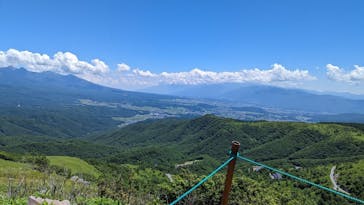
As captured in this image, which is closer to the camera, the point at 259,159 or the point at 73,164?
the point at 73,164

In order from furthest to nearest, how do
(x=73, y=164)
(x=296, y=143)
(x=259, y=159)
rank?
(x=296, y=143) → (x=259, y=159) → (x=73, y=164)

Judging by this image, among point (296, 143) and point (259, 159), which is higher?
point (296, 143)

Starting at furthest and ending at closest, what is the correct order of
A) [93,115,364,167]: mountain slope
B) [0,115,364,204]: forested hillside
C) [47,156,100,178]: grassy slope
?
[93,115,364,167]: mountain slope < [47,156,100,178]: grassy slope < [0,115,364,204]: forested hillside

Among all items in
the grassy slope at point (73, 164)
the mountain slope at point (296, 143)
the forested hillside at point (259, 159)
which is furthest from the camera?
the mountain slope at point (296, 143)

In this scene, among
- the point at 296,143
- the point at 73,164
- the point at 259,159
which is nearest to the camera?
the point at 73,164

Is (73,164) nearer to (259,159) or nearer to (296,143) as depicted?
(259,159)

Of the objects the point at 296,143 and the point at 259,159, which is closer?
the point at 259,159

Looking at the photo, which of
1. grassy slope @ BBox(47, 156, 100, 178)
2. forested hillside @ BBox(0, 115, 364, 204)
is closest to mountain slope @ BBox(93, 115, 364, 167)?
forested hillside @ BBox(0, 115, 364, 204)

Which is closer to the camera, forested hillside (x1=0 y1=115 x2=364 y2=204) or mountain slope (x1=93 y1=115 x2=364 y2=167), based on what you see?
forested hillside (x1=0 y1=115 x2=364 y2=204)

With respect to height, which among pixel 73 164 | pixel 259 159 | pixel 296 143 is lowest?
pixel 259 159

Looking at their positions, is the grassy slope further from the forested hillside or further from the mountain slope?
the mountain slope

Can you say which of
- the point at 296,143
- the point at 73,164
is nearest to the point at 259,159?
the point at 296,143

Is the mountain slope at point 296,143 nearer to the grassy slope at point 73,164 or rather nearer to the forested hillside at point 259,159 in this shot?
the forested hillside at point 259,159

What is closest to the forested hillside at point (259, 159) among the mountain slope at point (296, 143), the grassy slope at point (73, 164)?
the mountain slope at point (296, 143)
